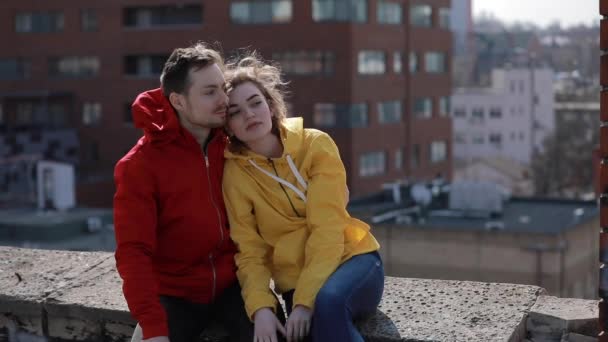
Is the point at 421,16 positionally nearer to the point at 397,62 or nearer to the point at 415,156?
the point at 397,62

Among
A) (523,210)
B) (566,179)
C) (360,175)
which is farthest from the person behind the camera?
(566,179)

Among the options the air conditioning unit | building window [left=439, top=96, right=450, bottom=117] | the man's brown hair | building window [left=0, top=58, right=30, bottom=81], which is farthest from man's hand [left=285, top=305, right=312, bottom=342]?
building window [left=439, top=96, right=450, bottom=117]

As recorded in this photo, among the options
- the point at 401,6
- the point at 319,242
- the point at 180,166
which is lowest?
the point at 319,242

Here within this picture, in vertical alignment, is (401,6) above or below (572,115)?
above

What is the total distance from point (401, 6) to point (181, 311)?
50.6 meters

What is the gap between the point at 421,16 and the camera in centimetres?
5612

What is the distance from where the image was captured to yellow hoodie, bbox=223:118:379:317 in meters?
4.30

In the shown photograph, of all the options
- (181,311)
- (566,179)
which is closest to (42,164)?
(566,179)

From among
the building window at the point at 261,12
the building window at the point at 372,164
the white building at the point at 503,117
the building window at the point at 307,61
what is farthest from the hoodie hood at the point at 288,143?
the white building at the point at 503,117

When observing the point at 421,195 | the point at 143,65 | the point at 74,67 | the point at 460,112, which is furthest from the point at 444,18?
the point at 460,112

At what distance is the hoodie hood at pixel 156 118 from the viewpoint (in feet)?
13.8

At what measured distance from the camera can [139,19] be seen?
5303 cm

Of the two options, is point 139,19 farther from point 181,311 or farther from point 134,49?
point 181,311

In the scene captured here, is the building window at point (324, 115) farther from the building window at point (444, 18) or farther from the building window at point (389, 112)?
the building window at point (444, 18)
